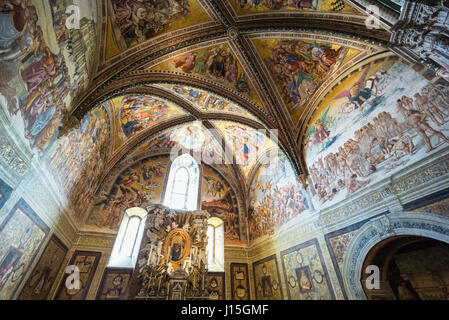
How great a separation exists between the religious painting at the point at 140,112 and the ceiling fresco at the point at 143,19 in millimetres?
2912

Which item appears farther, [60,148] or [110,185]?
[110,185]

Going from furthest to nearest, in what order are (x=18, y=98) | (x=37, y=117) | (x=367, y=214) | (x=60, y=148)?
(x=60, y=148)
(x=367, y=214)
(x=37, y=117)
(x=18, y=98)

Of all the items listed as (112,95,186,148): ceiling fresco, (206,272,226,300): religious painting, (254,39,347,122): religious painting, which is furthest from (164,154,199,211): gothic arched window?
(254,39,347,122): religious painting

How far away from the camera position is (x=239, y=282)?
10453mm

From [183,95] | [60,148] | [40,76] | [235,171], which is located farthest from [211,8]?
[235,171]

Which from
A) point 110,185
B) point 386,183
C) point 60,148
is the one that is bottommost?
point 386,183

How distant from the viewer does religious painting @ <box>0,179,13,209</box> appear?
408cm

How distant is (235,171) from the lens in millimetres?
13977

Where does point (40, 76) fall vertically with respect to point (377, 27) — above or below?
below

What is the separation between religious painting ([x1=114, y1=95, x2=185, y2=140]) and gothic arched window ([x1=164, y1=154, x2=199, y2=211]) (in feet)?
11.3

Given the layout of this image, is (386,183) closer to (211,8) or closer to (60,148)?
(211,8)

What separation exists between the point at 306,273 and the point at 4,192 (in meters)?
9.14

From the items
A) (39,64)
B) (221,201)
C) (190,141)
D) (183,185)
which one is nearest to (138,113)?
(190,141)

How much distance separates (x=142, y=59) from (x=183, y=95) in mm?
2908
